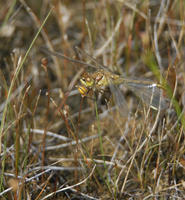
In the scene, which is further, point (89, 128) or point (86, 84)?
point (89, 128)

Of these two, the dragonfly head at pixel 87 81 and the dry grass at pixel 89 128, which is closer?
the dry grass at pixel 89 128

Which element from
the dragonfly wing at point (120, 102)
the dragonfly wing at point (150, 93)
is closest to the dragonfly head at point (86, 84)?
the dragonfly wing at point (120, 102)

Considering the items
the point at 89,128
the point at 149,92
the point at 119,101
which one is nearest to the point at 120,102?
the point at 119,101

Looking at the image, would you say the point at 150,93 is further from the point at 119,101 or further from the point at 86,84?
the point at 86,84

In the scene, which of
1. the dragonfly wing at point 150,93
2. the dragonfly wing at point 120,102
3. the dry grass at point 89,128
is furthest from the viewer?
the dragonfly wing at point 120,102

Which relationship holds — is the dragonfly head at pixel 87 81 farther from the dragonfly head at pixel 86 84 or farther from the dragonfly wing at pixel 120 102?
the dragonfly wing at pixel 120 102

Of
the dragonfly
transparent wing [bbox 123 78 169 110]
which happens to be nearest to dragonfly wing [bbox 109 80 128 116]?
the dragonfly

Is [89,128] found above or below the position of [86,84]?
below

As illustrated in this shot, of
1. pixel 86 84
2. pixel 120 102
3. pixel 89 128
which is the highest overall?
pixel 86 84
